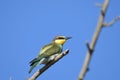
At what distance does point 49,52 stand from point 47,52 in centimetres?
7

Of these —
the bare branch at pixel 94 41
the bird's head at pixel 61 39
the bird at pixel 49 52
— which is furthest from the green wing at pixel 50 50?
the bare branch at pixel 94 41

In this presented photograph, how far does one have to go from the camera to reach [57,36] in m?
5.64

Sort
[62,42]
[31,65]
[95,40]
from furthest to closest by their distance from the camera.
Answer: [62,42] < [31,65] < [95,40]

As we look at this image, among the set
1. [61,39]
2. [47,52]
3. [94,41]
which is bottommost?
[94,41]

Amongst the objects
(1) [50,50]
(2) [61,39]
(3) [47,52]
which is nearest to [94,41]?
(3) [47,52]

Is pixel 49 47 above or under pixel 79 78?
above

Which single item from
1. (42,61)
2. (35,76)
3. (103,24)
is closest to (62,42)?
(42,61)

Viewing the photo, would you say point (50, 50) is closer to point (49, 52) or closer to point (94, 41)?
point (49, 52)

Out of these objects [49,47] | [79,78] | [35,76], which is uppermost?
[49,47]

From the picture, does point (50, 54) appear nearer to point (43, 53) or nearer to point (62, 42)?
point (43, 53)

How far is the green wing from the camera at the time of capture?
4.52 metres

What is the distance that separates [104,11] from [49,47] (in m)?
4.26

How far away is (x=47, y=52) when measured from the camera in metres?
4.61

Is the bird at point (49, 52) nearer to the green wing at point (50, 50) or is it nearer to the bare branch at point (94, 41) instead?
the green wing at point (50, 50)
